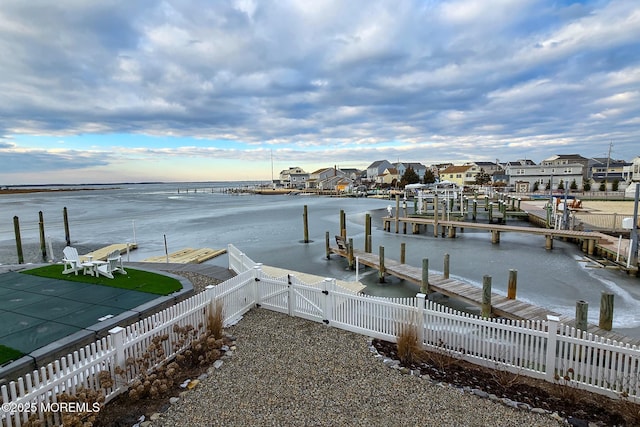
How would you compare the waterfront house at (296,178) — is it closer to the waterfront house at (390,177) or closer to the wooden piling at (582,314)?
the waterfront house at (390,177)

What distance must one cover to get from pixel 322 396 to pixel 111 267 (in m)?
8.06

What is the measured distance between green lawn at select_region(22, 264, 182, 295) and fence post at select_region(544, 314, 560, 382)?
7.84 meters

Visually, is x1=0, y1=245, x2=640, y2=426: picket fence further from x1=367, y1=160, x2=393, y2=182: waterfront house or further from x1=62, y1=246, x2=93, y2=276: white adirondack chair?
x1=367, y1=160, x2=393, y2=182: waterfront house

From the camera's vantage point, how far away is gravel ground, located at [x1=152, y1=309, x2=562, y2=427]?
4.43m

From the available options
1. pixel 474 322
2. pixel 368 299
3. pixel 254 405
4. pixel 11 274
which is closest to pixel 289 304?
pixel 368 299

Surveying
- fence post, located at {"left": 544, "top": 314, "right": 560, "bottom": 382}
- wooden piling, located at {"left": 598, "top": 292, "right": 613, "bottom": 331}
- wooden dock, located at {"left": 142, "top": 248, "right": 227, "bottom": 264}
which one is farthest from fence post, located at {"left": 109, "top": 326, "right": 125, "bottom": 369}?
wooden dock, located at {"left": 142, "top": 248, "right": 227, "bottom": 264}

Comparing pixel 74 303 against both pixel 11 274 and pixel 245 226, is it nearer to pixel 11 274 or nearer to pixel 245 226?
pixel 11 274

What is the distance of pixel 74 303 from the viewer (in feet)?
25.0

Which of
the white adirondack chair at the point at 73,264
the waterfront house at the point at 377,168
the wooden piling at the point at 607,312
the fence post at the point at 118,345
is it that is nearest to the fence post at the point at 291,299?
the fence post at the point at 118,345

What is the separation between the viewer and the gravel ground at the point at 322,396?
4.43 m

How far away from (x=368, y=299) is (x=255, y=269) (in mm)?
2981

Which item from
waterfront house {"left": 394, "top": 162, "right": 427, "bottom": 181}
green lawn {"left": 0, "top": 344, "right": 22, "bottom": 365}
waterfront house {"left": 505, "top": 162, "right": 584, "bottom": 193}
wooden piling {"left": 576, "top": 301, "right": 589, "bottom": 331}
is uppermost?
waterfront house {"left": 394, "top": 162, "right": 427, "bottom": 181}

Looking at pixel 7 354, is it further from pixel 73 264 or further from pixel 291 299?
pixel 73 264

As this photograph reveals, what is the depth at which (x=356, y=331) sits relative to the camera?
7.17 metres
